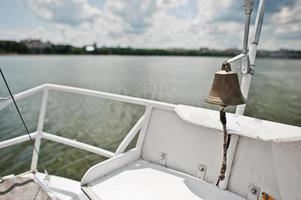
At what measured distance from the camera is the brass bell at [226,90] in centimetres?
98

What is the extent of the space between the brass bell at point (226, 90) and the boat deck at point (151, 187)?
23.9 inches

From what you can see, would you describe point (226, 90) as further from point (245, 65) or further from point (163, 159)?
point (163, 159)

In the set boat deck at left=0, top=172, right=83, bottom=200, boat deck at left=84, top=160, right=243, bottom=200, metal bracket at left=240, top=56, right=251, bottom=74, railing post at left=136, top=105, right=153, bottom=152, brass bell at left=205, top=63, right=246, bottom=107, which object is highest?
metal bracket at left=240, top=56, right=251, bottom=74

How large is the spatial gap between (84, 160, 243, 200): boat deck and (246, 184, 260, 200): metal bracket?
6 cm

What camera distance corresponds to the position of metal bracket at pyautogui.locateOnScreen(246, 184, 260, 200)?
1.16 metres

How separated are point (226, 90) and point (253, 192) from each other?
0.66 m

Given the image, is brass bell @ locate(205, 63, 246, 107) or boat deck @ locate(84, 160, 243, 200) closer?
brass bell @ locate(205, 63, 246, 107)

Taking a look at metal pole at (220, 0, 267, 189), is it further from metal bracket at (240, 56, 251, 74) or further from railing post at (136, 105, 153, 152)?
railing post at (136, 105, 153, 152)

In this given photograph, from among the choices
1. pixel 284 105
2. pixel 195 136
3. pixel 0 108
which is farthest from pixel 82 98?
pixel 284 105

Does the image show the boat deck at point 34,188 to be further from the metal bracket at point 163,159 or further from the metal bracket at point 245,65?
the metal bracket at point 245,65

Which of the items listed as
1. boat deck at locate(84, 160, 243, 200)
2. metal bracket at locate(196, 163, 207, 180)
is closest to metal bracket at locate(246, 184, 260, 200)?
boat deck at locate(84, 160, 243, 200)

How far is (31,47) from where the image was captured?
2283 millimetres

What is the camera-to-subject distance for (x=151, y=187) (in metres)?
1.24

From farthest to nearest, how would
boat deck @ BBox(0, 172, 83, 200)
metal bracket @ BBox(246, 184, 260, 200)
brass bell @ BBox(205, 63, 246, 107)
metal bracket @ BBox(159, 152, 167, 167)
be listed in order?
metal bracket @ BBox(159, 152, 167, 167) → boat deck @ BBox(0, 172, 83, 200) → metal bracket @ BBox(246, 184, 260, 200) → brass bell @ BBox(205, 63, 246, 107)
